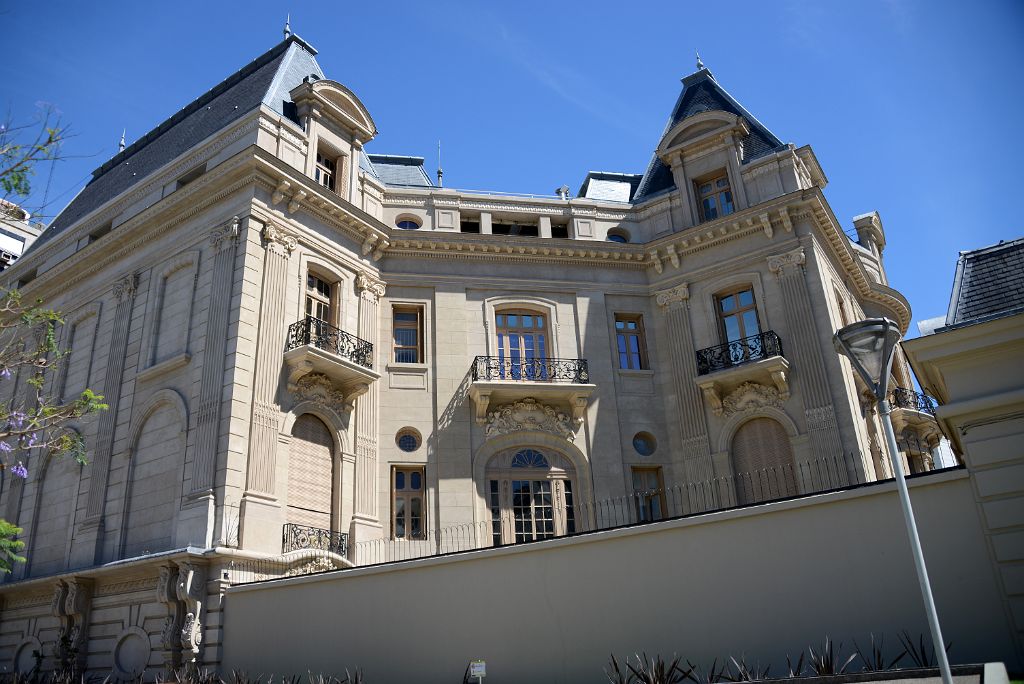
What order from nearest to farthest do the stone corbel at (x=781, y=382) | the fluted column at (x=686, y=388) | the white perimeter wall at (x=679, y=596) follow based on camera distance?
1. the white perimeter wall at (x=679, y=596)
2. the stone corbel at (x=781, y=382)
3. the fluted column at (x=686, y=388)

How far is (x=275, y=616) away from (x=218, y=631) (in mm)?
1631

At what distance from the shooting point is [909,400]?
2591 centimetres

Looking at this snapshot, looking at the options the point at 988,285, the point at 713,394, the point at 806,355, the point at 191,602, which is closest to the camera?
the point at 988,285

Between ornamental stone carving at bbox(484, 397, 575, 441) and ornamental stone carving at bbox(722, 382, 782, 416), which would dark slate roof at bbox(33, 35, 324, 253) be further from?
ornamental stone carving at bbox(722, 382, 782, 416)

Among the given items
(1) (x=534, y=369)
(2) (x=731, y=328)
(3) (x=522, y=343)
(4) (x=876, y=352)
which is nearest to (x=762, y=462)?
(2) (x=731, y=328)

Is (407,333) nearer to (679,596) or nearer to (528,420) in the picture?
(528,420)

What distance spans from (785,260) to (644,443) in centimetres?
682

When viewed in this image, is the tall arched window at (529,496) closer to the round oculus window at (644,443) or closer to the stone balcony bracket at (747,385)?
the round oculus window at (644,443)

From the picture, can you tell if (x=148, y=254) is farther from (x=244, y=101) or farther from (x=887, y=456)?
(x=887, y=456)

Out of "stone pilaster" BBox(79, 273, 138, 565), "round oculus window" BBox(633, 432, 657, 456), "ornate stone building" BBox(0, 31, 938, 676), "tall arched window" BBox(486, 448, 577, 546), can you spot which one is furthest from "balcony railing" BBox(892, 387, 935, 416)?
"stone pilaster" BBox(79, 273, 138, 565)

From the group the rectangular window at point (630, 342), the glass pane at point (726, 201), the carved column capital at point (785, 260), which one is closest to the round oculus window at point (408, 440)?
the rectangular window at point (630, 342)

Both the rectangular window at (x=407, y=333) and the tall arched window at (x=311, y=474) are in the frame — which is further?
the rectangular window at (x=407, y=333)

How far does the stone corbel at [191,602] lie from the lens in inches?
645

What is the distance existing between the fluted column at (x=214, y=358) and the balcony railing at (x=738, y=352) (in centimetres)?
1339
